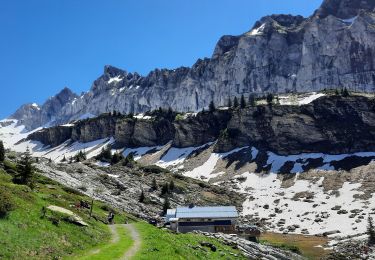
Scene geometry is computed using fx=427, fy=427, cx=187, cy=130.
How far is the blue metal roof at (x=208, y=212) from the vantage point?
81.9 meters

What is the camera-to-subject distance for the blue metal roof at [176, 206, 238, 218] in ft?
269

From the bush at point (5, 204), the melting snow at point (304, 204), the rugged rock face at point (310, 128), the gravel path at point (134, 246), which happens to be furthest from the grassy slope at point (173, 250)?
the rugged rock face at point (310, 128)

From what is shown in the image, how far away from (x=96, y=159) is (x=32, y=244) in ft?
509

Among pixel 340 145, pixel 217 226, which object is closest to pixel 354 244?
pixel 217 226

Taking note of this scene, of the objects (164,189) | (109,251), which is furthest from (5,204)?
(164,189)

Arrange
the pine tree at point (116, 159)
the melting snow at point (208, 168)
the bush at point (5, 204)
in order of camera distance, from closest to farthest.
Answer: the bush at point (5, 204) < the melting snow at point (208, 168) < the pine tree at point (116, 159)

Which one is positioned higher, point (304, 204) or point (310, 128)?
point (310, 128)

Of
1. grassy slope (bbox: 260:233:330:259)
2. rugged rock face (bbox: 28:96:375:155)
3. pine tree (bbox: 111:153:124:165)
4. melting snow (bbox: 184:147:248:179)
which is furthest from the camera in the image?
pine tree (bbox: 111:153:124:165)

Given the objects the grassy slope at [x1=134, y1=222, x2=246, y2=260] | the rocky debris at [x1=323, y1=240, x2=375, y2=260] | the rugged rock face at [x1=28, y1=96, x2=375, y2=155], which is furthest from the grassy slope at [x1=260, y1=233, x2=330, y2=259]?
the rugged rock face at [x1=28, y1=96, x2=375, y2=155]

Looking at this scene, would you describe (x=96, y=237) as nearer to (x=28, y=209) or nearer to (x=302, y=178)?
(x=28, y=209)

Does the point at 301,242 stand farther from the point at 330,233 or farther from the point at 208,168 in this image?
the point at 208,168

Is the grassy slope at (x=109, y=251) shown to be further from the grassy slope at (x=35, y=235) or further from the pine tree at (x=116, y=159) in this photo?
the pine tree at (x=116, y=159)

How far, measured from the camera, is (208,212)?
83.8 metres

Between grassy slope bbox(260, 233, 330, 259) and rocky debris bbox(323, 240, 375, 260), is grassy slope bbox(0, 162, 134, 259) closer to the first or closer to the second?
rocky debris bbox(323, 240, 375, 260)
